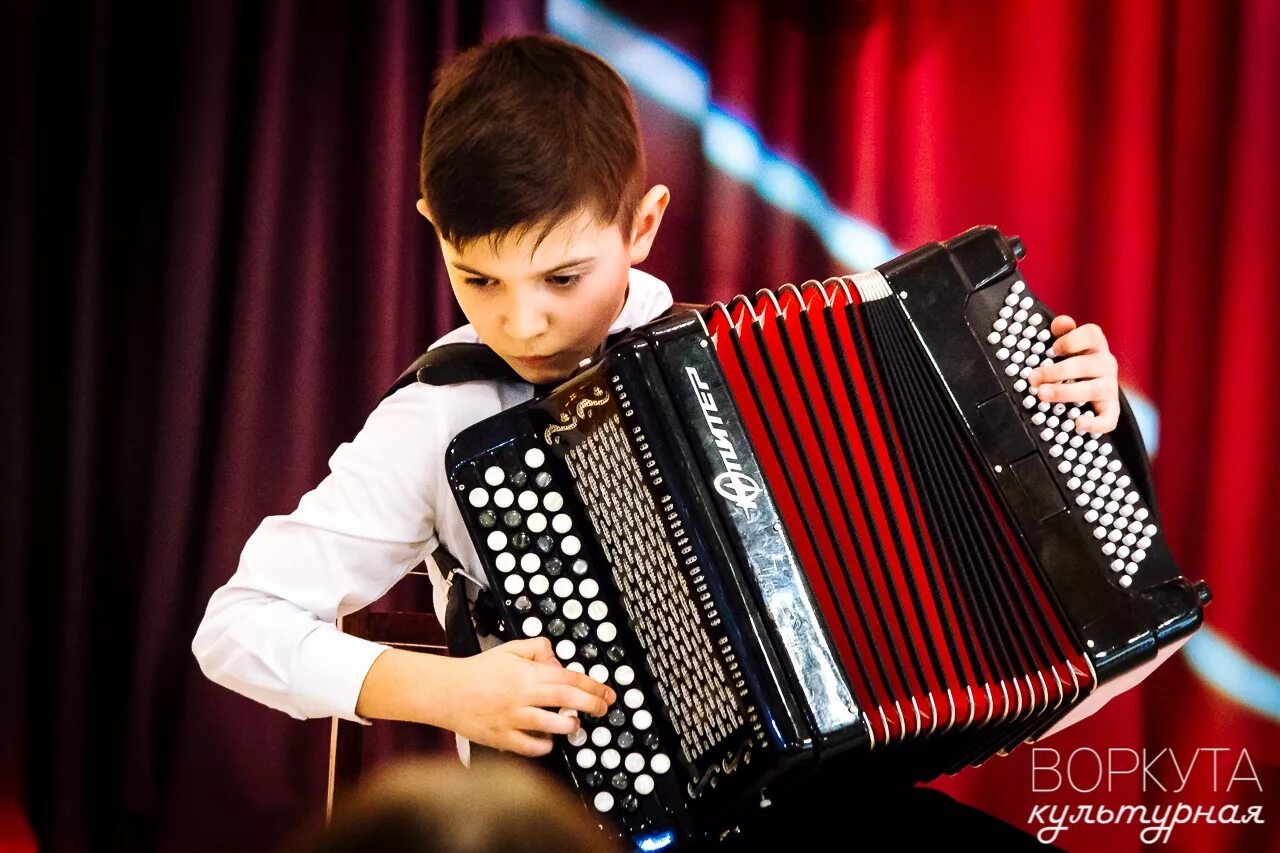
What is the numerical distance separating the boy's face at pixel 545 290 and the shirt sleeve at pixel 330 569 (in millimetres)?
151

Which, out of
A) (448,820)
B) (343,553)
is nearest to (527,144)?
(343,553)

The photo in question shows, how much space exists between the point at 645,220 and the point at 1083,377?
0.53 meters

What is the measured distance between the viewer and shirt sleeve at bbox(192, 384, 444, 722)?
4.22 ft

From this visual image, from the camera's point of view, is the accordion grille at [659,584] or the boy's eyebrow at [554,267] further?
the boy's eyebrow at [554,267]

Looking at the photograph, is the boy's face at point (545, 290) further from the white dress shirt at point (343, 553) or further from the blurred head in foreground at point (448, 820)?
the blurred head in foreground at point (448, 820)

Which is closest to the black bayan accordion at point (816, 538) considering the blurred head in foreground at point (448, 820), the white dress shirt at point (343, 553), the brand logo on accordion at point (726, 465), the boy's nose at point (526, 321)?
the brand logo on accordion at point (726, 465)

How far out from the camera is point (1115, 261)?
247cm

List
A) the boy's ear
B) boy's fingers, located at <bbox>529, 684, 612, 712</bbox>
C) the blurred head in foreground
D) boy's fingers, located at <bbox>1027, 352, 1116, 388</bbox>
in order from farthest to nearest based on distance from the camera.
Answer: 1. the boy's ear
2. boy's fingers, located at <bbox>1027, 352, 1116, 388</bbox>
3. boy's fingers, located at <bbox>529, 684, 612, 712</bbox>
4. the blurred head in foreground

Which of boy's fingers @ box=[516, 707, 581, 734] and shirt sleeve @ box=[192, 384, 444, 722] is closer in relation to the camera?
boy's fingers @ box=[516, 707, 581, 734]

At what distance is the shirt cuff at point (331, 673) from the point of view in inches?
49.9

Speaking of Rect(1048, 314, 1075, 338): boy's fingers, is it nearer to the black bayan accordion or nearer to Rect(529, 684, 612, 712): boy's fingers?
the black bayan accordion

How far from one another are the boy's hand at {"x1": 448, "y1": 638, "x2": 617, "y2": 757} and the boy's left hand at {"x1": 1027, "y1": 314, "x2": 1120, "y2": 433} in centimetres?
55

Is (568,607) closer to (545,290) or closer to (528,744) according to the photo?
(528,744)

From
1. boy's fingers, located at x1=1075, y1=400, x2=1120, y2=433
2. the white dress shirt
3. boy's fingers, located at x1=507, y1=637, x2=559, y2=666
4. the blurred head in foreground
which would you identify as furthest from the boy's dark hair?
the blurred head in foreground
